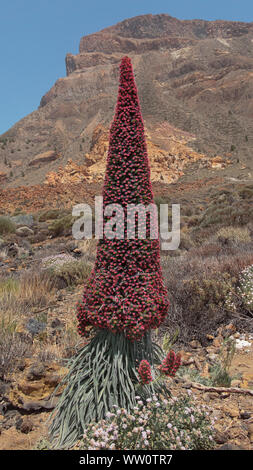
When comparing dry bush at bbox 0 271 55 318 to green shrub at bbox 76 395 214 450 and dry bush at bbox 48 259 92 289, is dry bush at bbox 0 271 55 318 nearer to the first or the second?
dry bush at bbox 48 259 92 289

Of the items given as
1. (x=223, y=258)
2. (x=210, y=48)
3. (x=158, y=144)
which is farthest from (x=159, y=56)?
(x=223, y=258)

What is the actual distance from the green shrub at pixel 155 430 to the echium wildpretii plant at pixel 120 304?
18 cm

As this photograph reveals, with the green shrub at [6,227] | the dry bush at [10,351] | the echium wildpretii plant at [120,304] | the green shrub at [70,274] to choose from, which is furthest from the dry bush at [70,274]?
the green shrub at [6,227]

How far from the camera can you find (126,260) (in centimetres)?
275

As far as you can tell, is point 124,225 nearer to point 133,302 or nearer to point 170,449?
point 133,302

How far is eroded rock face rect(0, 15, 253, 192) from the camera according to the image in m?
41.4

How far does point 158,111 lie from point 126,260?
49.1m

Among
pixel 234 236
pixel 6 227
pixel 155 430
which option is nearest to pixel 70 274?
pixel 234 236

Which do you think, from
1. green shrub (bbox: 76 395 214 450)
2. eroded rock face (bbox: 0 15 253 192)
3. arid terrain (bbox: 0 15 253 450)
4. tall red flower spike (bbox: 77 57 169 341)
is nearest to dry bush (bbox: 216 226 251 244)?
arid terrain (bbox: 0 15 253 450)

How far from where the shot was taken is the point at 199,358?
4113mm

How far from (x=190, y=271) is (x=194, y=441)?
3.71 meters

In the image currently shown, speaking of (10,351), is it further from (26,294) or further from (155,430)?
(26,294)

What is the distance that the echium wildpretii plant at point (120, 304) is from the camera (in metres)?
2.62

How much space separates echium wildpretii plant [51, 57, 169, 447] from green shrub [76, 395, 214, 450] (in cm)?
18
